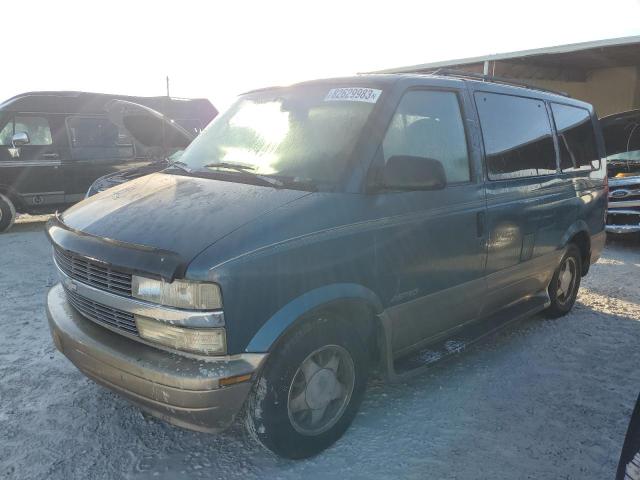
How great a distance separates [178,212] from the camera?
2.52 meters

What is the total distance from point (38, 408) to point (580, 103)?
530cm

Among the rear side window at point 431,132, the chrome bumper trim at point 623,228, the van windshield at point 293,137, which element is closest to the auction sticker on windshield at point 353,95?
the van windshield at point 293,137

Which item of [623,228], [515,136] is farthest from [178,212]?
[623,228]

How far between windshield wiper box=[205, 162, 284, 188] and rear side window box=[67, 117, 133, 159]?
707 centimetres

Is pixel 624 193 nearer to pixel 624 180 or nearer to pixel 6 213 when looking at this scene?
pixel 624 180

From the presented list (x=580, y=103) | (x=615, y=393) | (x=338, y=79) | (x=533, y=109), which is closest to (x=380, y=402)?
(x=615, y=393)

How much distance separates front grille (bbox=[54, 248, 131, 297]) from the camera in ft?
7.72

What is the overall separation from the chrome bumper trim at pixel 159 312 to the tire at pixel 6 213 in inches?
286

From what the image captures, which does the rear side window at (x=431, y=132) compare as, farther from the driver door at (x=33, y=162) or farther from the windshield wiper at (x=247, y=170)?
the driver door at (x=33, y=162)

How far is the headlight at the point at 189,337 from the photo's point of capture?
2.19m

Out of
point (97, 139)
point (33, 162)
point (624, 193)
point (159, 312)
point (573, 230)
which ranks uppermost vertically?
point (97, 139)

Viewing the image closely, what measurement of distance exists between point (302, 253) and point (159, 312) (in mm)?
698

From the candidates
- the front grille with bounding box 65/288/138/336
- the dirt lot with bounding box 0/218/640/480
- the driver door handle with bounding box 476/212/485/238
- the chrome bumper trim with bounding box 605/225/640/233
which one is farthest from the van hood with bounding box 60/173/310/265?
the chrome bumper trim with bounding box 605/225/640/233

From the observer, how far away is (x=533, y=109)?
412 centimetres
